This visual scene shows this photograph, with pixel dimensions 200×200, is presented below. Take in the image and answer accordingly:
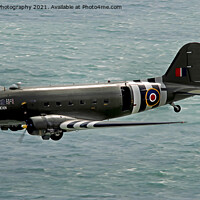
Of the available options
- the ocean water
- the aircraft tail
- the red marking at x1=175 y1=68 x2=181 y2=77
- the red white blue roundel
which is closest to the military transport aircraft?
the red white blue roundel

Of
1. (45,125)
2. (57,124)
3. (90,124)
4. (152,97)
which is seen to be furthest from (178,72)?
(45,125)

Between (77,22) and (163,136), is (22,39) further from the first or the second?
(163,136)

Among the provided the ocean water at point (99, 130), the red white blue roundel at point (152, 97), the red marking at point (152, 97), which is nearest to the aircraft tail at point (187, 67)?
the red white blue roundel at point (152, 97)

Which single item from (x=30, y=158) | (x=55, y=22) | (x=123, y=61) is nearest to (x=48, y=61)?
(x=123, y=61)

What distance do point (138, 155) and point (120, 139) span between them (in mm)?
4007

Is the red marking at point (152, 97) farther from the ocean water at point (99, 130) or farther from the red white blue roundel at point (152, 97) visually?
the ocean water at point (99, 130)

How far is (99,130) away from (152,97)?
1334 centimetres

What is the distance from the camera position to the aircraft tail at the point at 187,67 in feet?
206

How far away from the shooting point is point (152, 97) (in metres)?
60.0

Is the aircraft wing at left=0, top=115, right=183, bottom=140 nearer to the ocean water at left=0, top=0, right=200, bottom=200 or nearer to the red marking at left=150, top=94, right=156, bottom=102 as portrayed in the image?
the ocean water at left=0, top=0, right=200, bottom=200

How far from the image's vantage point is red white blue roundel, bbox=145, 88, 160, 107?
59753 mm

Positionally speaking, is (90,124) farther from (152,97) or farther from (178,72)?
(178,72)

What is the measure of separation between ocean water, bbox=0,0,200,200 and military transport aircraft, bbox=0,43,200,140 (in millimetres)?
7023

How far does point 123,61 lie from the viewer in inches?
4006
